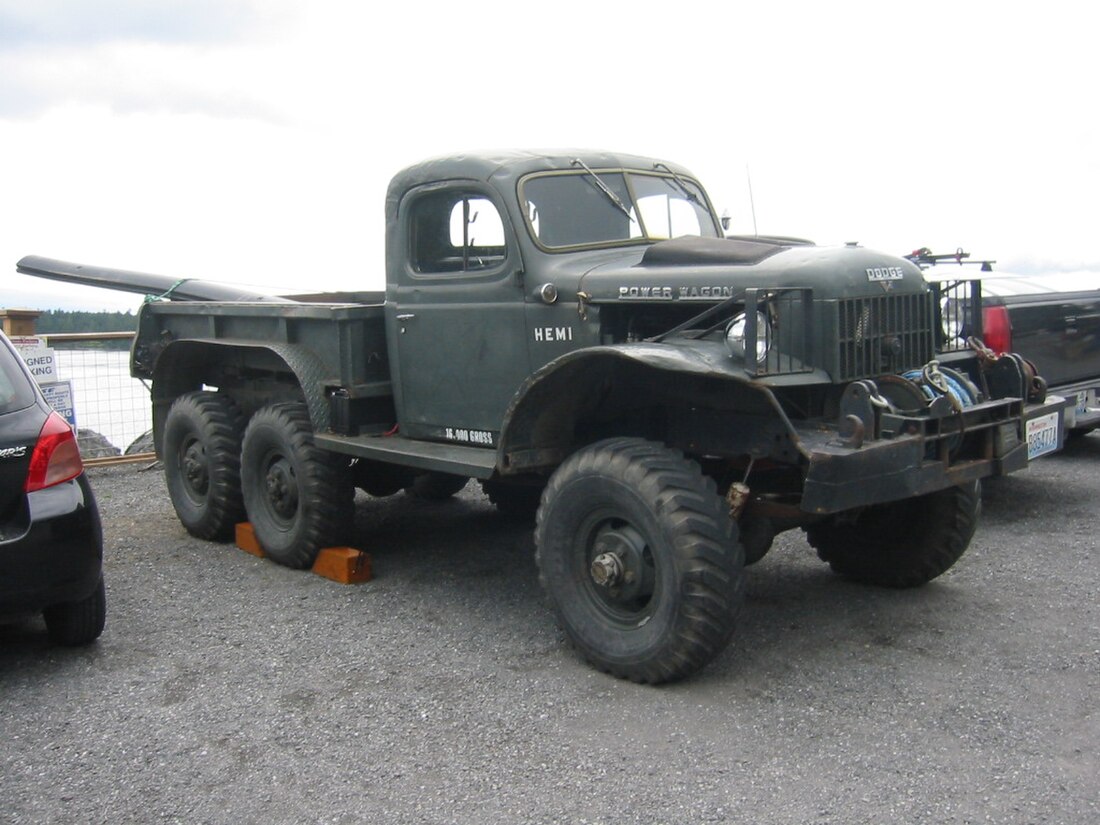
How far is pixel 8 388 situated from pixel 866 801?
359 cm

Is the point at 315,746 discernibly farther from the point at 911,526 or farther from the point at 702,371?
the point at 911,526

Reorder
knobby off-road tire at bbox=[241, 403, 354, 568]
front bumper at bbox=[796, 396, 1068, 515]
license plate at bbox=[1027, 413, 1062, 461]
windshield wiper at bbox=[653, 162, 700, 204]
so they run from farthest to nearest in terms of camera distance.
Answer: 1. knobby off-road tire at bbox=[241, 403, 354, 568]
2. windshield wiper at bbox=[653, 162, 700, 204]
3. license plate at bbox=[1027, 413, 1062, 461]
4. front bumper at bbox=[796, 396, 1068, 515]

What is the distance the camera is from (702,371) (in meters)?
4.07

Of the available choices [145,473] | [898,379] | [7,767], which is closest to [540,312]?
[898,379]

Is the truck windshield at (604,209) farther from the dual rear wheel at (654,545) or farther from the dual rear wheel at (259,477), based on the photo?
the dual rear wheel at (259,477)

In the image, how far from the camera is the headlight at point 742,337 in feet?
14.1

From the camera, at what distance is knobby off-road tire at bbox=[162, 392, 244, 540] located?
6.89 meters

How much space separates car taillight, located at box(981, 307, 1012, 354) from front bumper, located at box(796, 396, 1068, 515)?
8.17ft

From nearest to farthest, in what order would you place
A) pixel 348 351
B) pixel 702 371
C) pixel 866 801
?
1. pixel 866 801
2. pixel 702 371
3. pixel 348 351

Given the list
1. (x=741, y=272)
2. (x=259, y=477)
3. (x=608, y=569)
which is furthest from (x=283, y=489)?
(x=741, y=272)

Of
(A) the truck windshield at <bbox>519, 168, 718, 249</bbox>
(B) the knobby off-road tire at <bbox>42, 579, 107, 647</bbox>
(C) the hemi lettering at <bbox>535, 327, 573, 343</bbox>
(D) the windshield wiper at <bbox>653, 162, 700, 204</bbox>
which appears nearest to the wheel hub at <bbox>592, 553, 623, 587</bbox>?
(C) the hemi lettering at <bbox>535, 327, 573, 343</bbox>

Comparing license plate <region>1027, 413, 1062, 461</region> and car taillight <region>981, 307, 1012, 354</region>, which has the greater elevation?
car taillight <region>981, 307, 1012, 354</region>

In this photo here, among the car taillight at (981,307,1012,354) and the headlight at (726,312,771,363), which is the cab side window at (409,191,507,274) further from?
the car taillight at (981,307,1012,354)

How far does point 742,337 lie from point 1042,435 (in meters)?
1.51
